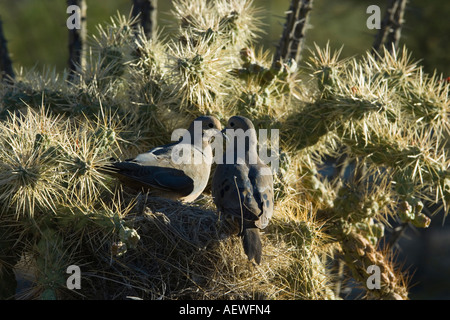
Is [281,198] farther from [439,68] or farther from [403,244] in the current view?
[403,244]

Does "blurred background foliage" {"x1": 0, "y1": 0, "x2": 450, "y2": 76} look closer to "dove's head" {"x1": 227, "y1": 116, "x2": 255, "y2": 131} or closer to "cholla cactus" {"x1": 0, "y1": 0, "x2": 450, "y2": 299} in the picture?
"cholla cactus" {"x1": 0, "y1": 0, "x2": 450, "y2": 299}

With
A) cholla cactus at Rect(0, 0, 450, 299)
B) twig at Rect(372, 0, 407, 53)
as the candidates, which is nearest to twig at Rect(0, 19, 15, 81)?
cholla cactus at Rect(0, 0, 450, 299)

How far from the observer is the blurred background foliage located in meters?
9.04

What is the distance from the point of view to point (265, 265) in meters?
3.73

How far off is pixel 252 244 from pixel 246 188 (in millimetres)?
385

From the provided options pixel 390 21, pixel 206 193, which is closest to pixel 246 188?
pixel 206 193

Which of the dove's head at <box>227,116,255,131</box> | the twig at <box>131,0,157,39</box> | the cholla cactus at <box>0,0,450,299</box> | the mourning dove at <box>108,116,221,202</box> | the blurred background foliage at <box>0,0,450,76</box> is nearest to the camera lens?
the cholla cactus at <box>0,0,450,299</box>

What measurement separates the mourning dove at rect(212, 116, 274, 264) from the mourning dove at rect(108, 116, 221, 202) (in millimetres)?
237

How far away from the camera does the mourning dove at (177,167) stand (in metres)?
3.82

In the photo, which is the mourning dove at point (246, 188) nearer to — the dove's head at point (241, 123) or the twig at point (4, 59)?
the dove's head at point (241, 123)

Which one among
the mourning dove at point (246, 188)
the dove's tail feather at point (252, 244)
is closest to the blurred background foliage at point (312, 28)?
the mourning dove at point (246, 188)

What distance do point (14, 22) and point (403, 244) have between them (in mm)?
8376

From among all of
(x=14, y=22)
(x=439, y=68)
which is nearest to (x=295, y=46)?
(x=439, y=68)

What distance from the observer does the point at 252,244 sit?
3.45 m
